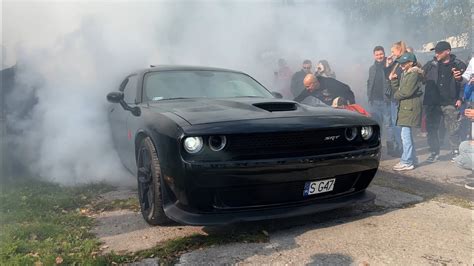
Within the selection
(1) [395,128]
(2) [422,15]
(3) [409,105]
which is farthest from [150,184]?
(2) [422,15]

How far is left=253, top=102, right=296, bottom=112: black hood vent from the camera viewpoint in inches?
120

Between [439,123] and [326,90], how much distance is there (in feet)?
6.26

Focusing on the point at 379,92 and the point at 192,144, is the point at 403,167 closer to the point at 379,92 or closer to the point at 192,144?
the point at 379,92

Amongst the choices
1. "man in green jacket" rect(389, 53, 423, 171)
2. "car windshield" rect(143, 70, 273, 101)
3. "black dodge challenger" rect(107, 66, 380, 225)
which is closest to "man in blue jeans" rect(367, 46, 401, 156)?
"man in green jacket" rect(389, 53, 423, 171)

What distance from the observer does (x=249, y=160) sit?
8.30 feet

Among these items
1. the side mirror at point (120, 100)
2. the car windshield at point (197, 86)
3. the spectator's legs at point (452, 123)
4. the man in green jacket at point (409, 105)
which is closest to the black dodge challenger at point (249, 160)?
the side mirror at point (120, 100)

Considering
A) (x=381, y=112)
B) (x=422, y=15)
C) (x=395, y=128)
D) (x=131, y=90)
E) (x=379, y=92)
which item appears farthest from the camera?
(x=422, y=15)

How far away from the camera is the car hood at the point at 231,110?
2706 mm

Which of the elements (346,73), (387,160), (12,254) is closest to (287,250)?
(12,254)

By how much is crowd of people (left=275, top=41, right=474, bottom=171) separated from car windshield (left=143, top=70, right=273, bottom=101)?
1.57m

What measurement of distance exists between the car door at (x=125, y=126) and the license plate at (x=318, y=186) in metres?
1.68

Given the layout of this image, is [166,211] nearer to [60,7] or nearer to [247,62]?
[60,7]

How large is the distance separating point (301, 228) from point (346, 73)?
8839mm

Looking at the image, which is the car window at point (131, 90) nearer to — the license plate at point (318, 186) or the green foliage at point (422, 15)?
the license plate at point (318, 186)
